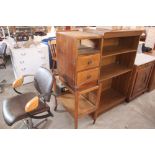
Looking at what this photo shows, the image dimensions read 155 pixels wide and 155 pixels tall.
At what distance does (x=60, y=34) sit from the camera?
5.31 feet

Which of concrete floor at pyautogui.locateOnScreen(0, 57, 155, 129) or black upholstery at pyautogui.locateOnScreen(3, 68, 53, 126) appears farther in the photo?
concrete floor at pyautogui.locateOnScreen(0, 57, 155, 129)

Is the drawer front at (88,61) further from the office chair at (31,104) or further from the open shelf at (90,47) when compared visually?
the office chair at (31,104)

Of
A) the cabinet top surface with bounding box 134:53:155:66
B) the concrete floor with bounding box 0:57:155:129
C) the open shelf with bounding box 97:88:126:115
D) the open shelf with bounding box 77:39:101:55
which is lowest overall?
the concrete floor with bounding box 0:57:155:129

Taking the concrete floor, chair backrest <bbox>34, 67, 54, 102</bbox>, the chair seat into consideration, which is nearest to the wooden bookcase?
the concrete floor

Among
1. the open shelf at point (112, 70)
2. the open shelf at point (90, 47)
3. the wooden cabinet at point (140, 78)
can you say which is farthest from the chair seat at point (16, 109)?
the wooden cabinet at point (140, 78)

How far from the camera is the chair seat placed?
1429 mm

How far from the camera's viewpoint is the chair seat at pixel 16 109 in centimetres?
143

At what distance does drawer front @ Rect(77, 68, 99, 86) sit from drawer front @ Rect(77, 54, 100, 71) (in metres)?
0.07

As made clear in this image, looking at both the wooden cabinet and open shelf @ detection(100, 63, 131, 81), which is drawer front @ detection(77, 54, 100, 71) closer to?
open shelf @ detection(100, 63, 131, 81)

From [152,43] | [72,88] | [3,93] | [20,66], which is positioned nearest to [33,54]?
[20,66]

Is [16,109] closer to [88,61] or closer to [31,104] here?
[31,104]

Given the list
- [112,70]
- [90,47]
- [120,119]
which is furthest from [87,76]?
[120,119]
